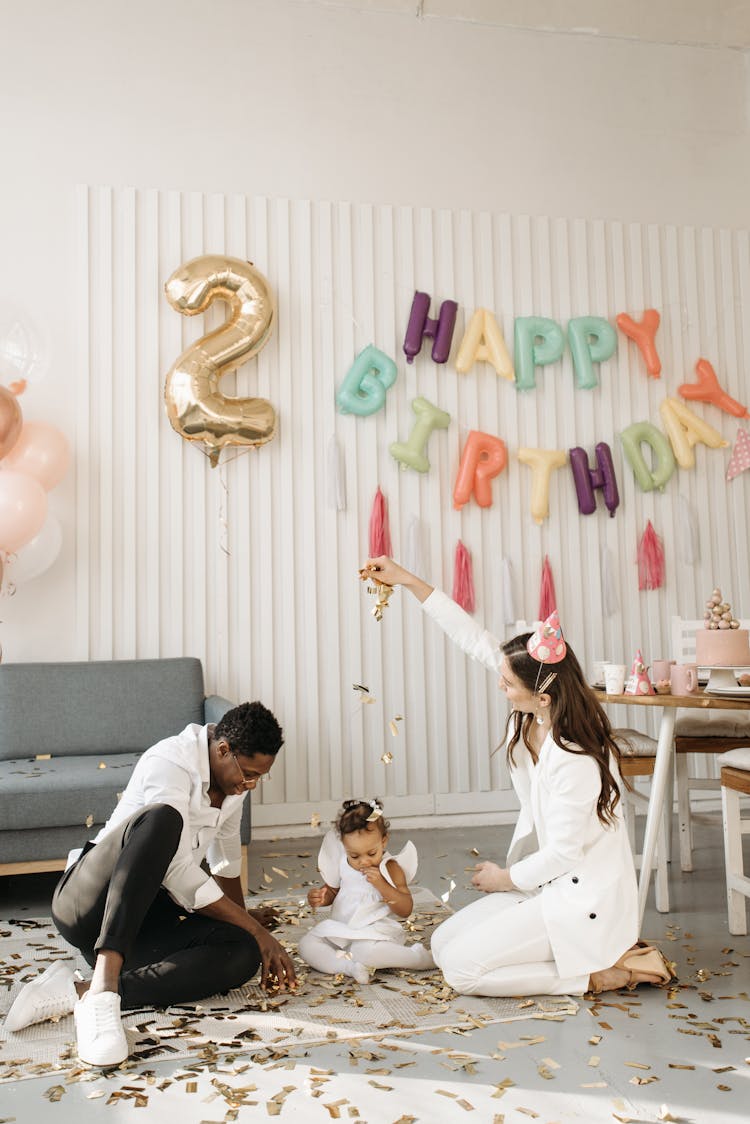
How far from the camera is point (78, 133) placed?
4.32 meters

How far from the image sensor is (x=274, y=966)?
2373 millimetres

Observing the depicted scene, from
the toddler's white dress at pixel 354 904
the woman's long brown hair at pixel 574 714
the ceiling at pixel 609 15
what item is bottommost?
the toddler's white dress at pixel 354 904

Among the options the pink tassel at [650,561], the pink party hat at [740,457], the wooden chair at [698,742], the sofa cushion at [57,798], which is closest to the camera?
the sofa cushion at [57,798]

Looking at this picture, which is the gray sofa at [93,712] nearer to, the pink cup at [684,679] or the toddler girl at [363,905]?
the toddler girl at [363,905]

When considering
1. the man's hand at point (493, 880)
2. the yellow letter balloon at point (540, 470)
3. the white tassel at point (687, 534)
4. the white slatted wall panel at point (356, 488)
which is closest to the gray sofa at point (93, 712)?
the white slatted wall panel at point (356, 488)

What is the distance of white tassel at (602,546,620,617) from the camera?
15.1 ft

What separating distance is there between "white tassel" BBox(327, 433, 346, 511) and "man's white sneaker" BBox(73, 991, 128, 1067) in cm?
262

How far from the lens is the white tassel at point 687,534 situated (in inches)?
185

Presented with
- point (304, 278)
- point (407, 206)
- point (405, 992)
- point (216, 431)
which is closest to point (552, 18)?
point (407, 206)

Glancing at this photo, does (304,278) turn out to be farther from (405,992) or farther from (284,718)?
(405,992)

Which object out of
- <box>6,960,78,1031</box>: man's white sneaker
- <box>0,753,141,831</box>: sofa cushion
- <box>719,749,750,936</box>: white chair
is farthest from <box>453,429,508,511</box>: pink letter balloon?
<box>6,960,78,1031</box>: man's white sneaker

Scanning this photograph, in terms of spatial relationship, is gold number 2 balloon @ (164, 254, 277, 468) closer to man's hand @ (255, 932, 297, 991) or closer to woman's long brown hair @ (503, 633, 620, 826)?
woman's long brown hair @ (503, 633, 620, 826)

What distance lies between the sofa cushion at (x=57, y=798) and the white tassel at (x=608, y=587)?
7.77ft

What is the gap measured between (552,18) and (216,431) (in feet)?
8.81
